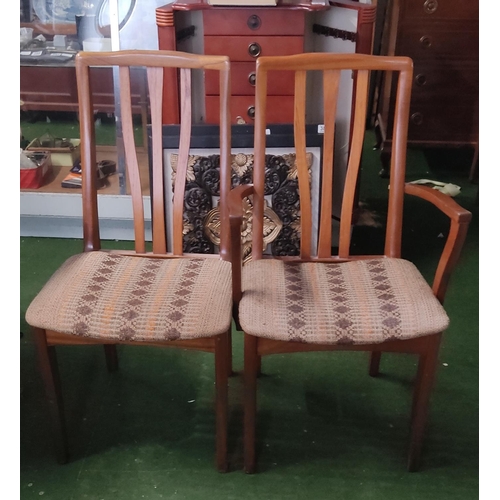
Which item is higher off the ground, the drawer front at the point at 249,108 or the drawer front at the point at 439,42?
the drawer front at the point at 439,42

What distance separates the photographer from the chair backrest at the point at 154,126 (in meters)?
1.45

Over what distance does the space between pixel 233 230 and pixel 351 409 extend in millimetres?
753

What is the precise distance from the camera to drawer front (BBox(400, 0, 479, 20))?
2.71m

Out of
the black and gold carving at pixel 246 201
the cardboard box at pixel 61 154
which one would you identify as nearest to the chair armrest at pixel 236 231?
the black and gold carving at pixel 246 201

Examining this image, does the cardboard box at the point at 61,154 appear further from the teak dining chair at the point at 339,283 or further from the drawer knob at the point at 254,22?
the teak dining chair at the point at 339,283

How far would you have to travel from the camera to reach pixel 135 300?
4.30 feet

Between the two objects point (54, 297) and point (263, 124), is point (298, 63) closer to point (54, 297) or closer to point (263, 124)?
point (263, 124)

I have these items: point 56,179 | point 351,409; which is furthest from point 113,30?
point 351,409

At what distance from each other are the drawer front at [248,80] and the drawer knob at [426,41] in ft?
3.59

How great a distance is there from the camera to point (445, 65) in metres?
2.85

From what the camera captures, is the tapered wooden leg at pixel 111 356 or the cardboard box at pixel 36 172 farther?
the cardboard box at pixel 36 172

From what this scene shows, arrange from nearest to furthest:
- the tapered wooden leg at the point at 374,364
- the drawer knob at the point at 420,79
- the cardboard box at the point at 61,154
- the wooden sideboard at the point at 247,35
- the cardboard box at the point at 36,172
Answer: the tapered wooden leg at the point at 374,364
the wooden sideboard at the point at 247,35
the cardboard box at the point at 36,172
the cardboard box at the point at 61,154
the drawer knob at the point at 420,79

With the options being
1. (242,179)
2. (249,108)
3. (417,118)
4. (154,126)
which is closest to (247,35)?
(249,108)

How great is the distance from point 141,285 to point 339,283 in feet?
1.55
